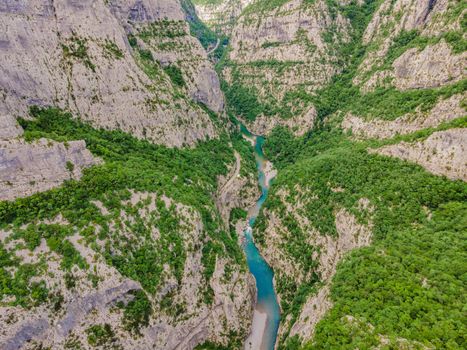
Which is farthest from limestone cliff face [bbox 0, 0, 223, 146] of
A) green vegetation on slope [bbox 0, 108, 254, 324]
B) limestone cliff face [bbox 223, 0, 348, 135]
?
limestone cliff face [bbox 223, 0, 348, 135]

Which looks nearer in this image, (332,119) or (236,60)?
(332,119)

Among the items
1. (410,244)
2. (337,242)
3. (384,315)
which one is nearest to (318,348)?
(384,315)

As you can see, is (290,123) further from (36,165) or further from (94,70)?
(36,165)

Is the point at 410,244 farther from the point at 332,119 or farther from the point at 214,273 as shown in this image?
the point at 332,119

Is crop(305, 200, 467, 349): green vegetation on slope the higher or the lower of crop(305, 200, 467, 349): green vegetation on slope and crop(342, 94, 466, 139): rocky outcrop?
the lower

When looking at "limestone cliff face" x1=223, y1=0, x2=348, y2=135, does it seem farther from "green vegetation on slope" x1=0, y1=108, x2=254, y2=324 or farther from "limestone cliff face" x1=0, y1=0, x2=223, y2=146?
"green vegetation on slope" x1=0, y1=108, x2=254, y2=324
